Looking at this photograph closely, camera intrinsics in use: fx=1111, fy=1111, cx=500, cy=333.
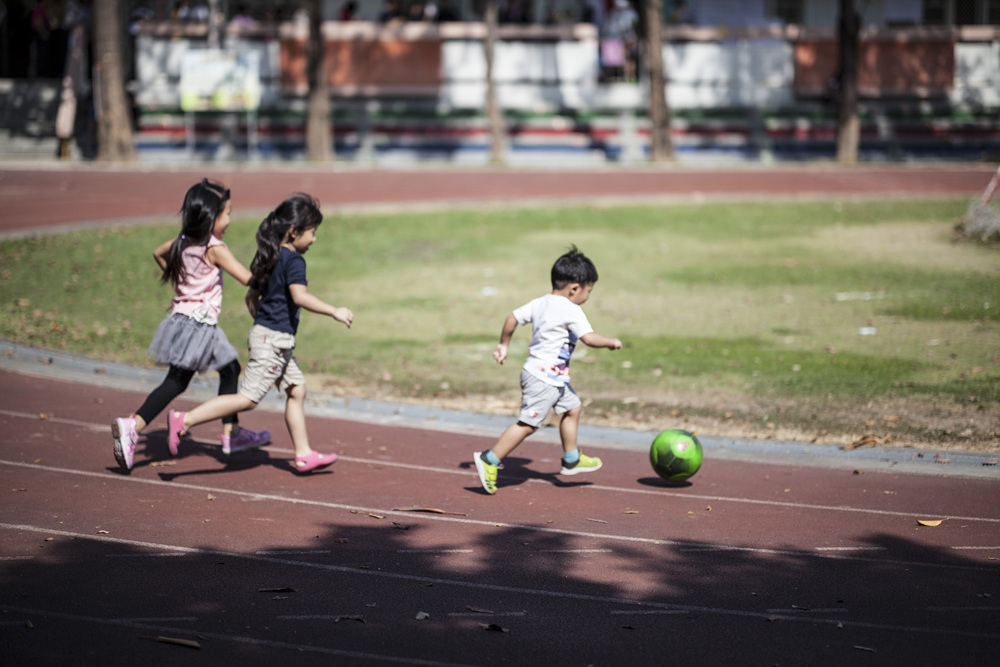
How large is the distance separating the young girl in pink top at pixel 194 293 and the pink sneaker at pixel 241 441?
440 mm

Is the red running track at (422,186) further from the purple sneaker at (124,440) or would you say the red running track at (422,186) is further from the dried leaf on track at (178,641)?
the dried leaf on track at (178,641)

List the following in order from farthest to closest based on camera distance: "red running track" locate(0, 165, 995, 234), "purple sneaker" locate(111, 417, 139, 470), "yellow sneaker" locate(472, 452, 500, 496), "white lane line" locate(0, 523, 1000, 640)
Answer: "red running track" locate(0, 165, 995, 234), "yellow sneaker" locate(472, 452, 500, 496), "purple sneaker" locate(111, 417, 139, 470), "white lane line" locate(0, 523, 1000, 640)

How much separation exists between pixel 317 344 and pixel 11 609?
6.40m

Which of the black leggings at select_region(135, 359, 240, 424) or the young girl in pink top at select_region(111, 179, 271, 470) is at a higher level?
the young girl in pink top at select_region(111, 179, 271, 470)

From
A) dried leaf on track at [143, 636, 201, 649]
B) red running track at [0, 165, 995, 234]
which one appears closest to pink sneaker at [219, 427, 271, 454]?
dried leaf on track at [143, 636, 201, 649]

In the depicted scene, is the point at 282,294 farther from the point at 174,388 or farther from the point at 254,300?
the point at 174,388

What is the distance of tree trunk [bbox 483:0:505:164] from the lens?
2886 centimetres

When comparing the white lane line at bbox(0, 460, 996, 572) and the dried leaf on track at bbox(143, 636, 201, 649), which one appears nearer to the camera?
the dried leaf on track at bbox(143, 636, 201, 649)

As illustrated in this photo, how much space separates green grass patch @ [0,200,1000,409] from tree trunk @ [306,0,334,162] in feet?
35.8

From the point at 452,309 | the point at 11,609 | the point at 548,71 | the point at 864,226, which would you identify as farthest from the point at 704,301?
the point at 548,71

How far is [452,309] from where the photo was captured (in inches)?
508

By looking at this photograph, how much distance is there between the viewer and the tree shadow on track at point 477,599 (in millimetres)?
4621

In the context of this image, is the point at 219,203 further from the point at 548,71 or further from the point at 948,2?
the point at 948,2

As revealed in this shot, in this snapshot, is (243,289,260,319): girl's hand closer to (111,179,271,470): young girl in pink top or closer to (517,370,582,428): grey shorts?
(111,179,271,470): young girl in pink top
